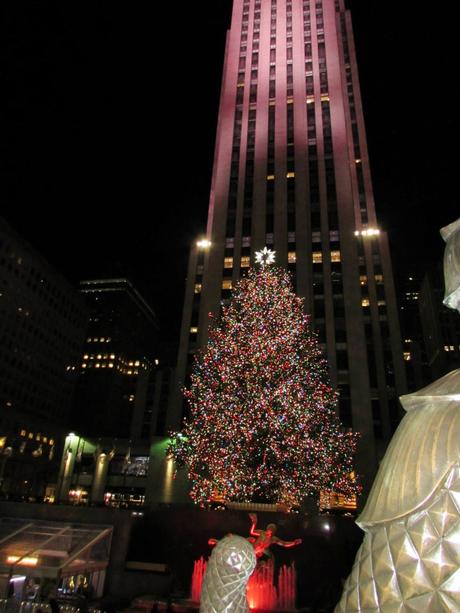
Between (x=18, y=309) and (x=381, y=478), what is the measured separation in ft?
248

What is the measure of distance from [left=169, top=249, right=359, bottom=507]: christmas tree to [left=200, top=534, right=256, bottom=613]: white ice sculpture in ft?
61.0

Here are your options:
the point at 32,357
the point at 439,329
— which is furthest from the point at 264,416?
the point at 32,357

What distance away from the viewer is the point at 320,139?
49188 mm

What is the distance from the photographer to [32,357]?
71.8m

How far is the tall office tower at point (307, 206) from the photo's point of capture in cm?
3888

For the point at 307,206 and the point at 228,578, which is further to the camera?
the point at 307,206

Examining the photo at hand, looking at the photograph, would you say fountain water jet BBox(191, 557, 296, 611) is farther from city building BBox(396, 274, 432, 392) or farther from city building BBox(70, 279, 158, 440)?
city building BBox(70, 279, 158, 440)

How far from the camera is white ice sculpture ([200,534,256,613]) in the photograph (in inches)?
94.4

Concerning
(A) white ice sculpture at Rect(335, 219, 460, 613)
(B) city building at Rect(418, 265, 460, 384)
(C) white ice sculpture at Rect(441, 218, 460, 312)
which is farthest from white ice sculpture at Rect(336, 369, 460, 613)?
(B) city building at Rect(418, 265, 460, 384)

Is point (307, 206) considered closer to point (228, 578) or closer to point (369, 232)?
point (369, 232)

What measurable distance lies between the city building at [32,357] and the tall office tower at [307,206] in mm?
33234

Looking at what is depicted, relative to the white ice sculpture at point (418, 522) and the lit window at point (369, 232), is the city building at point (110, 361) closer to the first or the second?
the lit window at point (369, 232)

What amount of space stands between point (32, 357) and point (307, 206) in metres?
54.5

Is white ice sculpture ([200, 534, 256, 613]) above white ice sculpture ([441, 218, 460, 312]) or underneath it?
underneath
